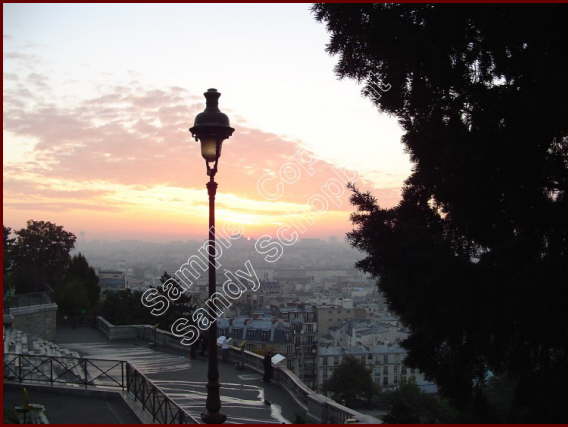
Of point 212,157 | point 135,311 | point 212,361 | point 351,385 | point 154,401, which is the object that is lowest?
point 351,385

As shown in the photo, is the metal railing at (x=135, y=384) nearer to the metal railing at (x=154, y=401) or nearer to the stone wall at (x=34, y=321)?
the metal railing at (x=154, y=401)

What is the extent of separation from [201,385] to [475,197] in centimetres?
949

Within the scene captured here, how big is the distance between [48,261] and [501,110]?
36437 mm

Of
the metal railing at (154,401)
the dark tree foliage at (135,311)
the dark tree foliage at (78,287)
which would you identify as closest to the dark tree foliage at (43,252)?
the dark tree foliage at (78,287)

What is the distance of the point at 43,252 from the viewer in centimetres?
3703

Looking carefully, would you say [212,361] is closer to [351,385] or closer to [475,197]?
[475,197]

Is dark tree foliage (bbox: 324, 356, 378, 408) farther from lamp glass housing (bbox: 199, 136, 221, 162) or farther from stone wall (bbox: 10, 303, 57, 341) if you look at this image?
lamp glass housing (bbox: 199, 136, 221, 162)

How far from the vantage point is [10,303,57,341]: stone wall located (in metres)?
23.8

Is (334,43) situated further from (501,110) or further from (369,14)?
(501,110)

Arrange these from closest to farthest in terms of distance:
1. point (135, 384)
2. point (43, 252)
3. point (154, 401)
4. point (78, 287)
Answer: point (154, 401), point (135, 384), point (78, 287), point (43, 252)

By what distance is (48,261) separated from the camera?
122ft

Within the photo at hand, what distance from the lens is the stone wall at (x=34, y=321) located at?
23844 mm

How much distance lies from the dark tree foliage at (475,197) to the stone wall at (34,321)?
21.6 m

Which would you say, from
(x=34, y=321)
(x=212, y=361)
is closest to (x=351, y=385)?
(x=34, y=321)
